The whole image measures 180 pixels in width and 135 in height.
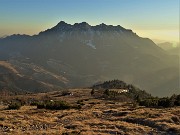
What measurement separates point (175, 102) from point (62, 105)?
26675 millimetres

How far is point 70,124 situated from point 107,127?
5.35 meters

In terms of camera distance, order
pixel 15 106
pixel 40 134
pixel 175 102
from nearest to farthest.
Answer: pixel 40 134
pixel 15 106
pixel 175 102

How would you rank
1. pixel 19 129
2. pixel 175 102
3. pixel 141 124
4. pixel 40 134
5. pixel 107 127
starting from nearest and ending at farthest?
pixel 40 134, pixel 19 129, pixel 107 127, pixel 141 124, pixel 175 102

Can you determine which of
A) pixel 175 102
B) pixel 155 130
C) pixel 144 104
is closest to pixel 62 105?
pixel 144 104

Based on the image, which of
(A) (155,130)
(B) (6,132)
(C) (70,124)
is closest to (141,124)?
(A) (155,130)

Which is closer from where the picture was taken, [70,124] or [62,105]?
[70,124]

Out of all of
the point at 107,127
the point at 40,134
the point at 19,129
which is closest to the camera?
the point at 40,134

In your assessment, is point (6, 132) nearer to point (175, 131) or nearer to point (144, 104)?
point (175, 131)

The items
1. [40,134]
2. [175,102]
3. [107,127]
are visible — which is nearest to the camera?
[40,134]

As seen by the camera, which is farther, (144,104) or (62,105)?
(144,104)

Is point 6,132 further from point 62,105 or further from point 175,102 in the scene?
point 175,102

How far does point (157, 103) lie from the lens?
73.9m

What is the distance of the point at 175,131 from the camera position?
38.2 metres

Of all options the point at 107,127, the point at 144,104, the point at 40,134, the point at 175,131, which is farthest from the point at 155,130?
the point at 144,104
